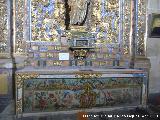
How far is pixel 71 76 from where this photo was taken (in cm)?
788

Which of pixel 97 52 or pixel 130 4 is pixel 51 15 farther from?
pixel 130 4

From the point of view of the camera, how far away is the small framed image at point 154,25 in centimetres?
939

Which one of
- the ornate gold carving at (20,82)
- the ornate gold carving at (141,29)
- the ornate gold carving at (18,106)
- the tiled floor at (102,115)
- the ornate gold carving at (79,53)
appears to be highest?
the ornate gold carving at (141,29)

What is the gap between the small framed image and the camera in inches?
370

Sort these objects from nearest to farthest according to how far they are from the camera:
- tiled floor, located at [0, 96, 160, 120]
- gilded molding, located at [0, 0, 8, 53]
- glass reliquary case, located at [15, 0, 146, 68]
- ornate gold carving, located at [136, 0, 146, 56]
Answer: tiled floor, located at [0, 96, 160, 120], gilded molding, located at [0, 0, 8, 53], glass reliquary case, located at [15, 0, 146, 68], ornate gold carving, located at [136, 0, 146, 56]

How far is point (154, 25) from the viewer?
9.45 m

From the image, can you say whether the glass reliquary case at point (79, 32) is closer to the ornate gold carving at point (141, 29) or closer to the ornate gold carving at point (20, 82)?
the ornate gold carving at point (141, 29)

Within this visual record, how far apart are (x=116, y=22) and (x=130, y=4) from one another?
2.26ft

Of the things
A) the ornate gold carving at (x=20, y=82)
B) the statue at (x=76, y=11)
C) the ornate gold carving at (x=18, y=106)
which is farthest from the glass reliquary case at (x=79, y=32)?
the ornate gold carving at (x=18, y=106)

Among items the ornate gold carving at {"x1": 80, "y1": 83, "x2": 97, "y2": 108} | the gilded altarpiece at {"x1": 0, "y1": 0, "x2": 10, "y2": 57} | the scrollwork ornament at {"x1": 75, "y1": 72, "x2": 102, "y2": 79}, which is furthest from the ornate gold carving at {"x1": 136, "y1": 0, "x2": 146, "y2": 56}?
the gilded altarpiece at {"x1": 0, "y1": 0, "x2": 10, "y2": 57}

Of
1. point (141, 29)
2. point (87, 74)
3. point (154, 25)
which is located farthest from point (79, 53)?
point (154, 25)

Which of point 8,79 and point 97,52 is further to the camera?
point 97,52

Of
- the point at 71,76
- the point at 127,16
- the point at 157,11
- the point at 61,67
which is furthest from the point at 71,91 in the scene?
the point at 157,11

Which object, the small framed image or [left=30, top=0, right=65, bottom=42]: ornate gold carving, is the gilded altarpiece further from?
the small framed image
